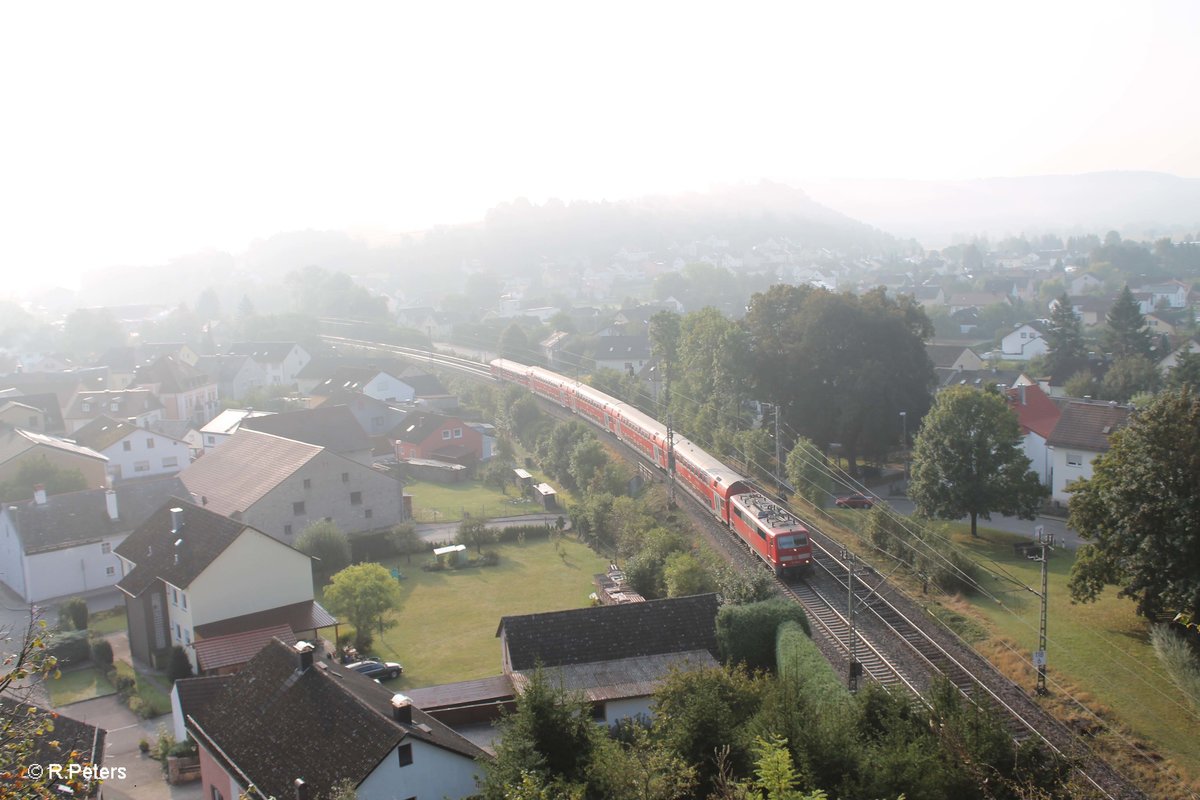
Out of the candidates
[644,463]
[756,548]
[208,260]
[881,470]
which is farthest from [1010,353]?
[208,260]

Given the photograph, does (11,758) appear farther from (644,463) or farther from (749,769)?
(644,463)

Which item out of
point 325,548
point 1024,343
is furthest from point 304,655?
point 1024,343

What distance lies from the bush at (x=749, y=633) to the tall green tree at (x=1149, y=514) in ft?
23.9

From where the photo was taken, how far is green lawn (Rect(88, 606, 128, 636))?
2581 centimetres

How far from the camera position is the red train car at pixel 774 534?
24562 mm

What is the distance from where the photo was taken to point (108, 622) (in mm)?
26438

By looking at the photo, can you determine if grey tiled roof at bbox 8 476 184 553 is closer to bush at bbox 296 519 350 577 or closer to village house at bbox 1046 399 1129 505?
bush at bbox 296 519 350 577

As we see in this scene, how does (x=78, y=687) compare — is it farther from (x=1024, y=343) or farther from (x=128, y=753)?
(x=1024, y=343)

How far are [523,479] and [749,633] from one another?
21686mm

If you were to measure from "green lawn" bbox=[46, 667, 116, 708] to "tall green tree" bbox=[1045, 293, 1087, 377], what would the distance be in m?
47.1

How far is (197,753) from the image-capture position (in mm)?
17641

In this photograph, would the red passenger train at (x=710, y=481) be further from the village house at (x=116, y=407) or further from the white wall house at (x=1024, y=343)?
the white wall house at (x=1024, y=343)

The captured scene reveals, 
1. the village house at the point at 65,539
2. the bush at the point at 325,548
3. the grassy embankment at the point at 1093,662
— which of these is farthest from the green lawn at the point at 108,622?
the grassy embankment at the point at 1093,662

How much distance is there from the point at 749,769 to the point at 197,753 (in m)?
10.4
